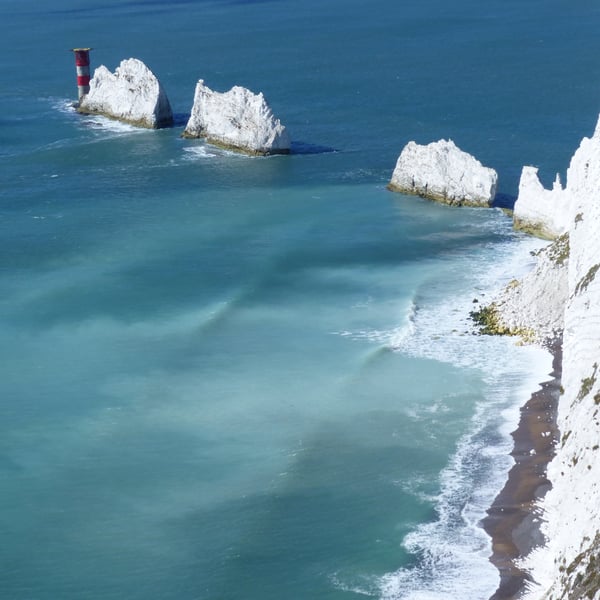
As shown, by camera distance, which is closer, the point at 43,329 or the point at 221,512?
the point at 221,512

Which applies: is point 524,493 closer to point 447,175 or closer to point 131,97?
point 447,175

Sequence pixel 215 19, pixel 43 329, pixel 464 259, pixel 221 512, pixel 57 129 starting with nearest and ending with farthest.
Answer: pixel 221 512 < pixel 43 329 < pixel 464 259 < pixel 57 129 < pixel 215 19

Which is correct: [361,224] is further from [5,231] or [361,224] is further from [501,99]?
[501,99]

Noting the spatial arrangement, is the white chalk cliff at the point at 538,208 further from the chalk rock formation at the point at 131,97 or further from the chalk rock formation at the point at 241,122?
the chalk rock formation at the point at 131,97

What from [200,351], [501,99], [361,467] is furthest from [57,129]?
[361,467]

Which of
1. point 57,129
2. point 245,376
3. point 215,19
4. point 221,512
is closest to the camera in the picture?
point 221,512

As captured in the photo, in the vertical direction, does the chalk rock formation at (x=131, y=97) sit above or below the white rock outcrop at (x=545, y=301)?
above

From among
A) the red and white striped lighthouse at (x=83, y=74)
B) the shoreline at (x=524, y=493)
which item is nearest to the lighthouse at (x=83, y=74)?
the red and white striped lighthouse at (x=83, y=74)

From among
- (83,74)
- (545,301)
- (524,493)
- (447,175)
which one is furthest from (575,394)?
(83,74)
